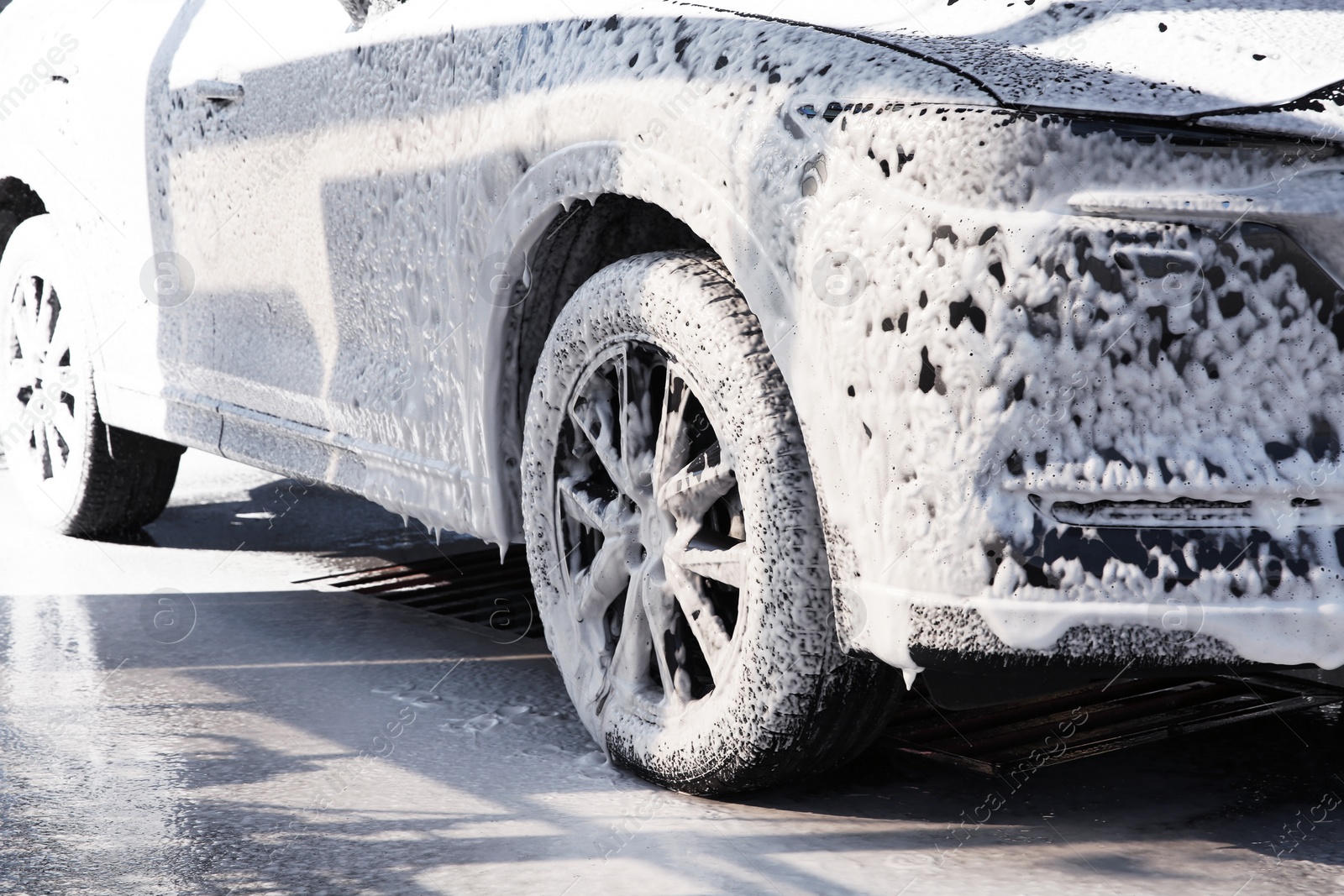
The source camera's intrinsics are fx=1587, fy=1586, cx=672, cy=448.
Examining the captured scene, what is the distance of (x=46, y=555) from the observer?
4.52 m

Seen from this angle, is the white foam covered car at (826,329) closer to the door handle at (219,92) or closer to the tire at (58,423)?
the door handle at (219,92)

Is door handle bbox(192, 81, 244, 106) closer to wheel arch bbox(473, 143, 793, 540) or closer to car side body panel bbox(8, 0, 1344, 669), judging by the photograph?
wheel arch bbox(473, 143, 793, 540)

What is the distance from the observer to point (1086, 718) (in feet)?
9.55

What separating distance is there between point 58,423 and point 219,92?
61.0 inches

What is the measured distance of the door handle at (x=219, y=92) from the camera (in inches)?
139

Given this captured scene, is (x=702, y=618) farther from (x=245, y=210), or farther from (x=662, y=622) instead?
(x=245, y=210)

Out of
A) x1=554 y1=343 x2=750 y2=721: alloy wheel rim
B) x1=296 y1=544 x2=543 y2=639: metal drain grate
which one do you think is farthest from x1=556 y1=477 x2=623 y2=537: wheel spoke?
x1=296 y1=544 x2=543 y2=639: metal drain grate

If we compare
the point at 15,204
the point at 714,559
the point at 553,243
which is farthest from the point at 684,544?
the point at 15,204

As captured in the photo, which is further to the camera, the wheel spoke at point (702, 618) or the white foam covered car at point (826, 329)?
the wheel spoke at point (702, 618)

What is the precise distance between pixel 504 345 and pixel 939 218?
1100mm

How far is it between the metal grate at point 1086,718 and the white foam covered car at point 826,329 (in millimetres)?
437

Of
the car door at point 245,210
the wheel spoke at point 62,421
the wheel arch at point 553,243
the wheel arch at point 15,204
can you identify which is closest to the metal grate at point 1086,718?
the wheel arch at point 553,243

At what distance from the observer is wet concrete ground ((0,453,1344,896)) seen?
2262 millimetres

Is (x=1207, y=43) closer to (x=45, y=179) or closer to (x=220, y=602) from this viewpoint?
(x=220, y=602)
